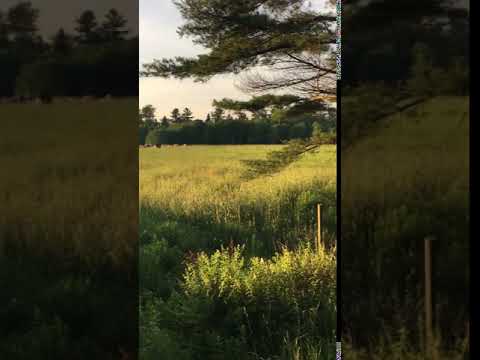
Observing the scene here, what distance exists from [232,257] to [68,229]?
1.11 meters

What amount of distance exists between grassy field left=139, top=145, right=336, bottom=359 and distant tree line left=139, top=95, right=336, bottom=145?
89 mm

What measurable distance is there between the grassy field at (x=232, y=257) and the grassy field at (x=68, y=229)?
19.0 inches

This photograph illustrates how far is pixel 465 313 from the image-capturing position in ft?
8.91

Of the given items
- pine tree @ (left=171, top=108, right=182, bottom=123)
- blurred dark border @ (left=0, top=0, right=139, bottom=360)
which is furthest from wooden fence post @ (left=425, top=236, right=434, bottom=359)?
pine tree @ (left=171, top=108, right=182, bottom=123)

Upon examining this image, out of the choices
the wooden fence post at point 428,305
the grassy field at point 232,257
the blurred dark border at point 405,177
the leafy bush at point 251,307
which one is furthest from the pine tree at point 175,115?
the wooden fence post at point 428,305

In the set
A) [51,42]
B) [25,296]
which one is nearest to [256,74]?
[51,42]

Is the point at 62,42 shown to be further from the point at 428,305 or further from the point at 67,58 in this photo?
the point at 428,305

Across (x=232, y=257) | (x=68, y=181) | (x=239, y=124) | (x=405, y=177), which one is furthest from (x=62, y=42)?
(x=405, y=177)

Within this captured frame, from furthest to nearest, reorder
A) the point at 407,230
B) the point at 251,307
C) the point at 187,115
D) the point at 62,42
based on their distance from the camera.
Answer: the point at 187,115 → the point at 251,307 → the point at 407,230 → the point at 62,42

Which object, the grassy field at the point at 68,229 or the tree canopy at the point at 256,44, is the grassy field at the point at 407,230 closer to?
the tree canopy at the point at 256,44

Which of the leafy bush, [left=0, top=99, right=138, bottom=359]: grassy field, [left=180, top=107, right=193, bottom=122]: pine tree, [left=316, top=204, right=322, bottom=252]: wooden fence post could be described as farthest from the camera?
[left=180, top=107, right=193, bottom=122]: pine tree

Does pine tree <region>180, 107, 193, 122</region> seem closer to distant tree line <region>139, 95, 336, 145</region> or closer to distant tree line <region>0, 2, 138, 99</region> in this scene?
distant tree line <region>139, 95, 336, 145</region>

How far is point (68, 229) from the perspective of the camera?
276cm

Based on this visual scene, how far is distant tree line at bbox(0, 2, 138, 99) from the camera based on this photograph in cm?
263
